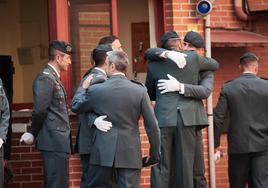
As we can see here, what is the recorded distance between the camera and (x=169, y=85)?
289 inches

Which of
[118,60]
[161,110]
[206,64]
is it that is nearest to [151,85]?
[161,110]

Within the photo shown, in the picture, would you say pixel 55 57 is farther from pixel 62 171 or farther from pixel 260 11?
pixel 260 11

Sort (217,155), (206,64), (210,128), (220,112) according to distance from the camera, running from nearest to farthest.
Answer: (206,64) → (220,112) → (217,155) → (210,128)

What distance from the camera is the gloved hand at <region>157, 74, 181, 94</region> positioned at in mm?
7312

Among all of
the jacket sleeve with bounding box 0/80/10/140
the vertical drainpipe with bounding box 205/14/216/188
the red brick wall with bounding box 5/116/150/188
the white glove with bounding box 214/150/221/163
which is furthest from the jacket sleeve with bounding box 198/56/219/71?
the jacket sleeve with bounding box 0/80/10/140

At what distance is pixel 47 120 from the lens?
293 inches

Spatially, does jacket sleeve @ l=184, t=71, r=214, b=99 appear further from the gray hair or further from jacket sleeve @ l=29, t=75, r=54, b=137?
jacket sleeve @ l=29, t=75, r=54, b=137

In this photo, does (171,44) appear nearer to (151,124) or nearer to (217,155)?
(151,124)

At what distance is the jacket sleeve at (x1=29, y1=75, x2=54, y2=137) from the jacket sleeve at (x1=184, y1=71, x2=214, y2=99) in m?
1.44

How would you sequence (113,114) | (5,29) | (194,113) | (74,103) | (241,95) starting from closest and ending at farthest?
(113,114) → (74,103) → (194,113) → (241,95) → (5,29)

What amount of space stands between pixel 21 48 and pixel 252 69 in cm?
454

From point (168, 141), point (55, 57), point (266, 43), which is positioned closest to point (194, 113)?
point (168, 141)

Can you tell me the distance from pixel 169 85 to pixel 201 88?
354 mm

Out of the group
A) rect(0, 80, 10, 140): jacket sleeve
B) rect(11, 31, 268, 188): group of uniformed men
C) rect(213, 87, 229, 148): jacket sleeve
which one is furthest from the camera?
rect(213, 87, 229, 148): jacket sleeve
